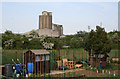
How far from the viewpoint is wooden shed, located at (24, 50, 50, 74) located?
24.8ft

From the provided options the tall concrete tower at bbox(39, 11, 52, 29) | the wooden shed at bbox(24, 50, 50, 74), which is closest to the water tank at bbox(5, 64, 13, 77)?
the wooden shed at bbox(24, 50, 50, 74)

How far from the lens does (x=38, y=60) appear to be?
7695 mm

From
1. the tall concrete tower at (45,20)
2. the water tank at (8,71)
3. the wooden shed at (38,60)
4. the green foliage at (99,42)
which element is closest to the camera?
the water tank at (8,71)

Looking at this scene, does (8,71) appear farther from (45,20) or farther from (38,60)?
(45,20)

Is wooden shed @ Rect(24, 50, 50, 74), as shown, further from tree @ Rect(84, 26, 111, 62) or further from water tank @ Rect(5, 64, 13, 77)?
tree @ Rect(84, 26, 111, 62)

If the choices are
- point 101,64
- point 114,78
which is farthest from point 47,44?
point 114,78

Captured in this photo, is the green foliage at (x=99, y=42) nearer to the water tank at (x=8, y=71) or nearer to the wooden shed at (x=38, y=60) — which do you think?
the wooden shed at (x=38, y=60)

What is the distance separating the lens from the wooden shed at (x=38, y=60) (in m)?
7.56

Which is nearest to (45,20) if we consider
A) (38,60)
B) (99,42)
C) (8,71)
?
(99,42)

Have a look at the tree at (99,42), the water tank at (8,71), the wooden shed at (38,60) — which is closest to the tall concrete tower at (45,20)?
the tree at (99,42)

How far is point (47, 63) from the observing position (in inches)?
322

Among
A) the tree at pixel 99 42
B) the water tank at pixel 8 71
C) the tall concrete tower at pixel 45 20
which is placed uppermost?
the tall concrete tower at pixel 45 20

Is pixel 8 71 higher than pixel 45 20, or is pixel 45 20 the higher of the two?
pixel 45 20

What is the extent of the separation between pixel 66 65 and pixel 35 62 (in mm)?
2869
